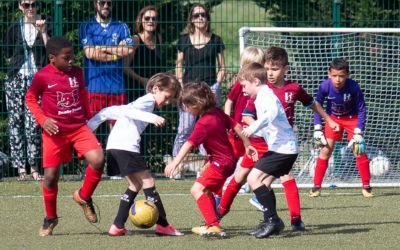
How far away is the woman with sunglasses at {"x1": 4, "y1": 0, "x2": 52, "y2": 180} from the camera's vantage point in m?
12.5

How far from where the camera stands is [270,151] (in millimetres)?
8359

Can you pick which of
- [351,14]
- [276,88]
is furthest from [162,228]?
[351,14]

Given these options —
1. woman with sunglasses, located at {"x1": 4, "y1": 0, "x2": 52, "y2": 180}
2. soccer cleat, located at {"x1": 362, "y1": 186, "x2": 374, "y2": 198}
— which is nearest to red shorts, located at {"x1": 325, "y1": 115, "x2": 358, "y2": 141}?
soccer cleat, located at {"x1": 362, "y1": 186, "x2": 374, "y2": 198}

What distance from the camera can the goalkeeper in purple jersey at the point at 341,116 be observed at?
11.1m

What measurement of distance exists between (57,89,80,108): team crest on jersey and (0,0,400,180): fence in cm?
402

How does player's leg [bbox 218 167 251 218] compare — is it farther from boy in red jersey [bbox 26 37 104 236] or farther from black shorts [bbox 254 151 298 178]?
boy in red jersey [bbox 26 37 104 236]

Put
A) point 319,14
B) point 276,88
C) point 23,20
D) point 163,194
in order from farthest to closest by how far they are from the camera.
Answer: point 319,14 → point 23,20 → point 163,194 → point 276,88

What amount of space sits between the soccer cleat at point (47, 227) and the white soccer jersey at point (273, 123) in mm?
1911

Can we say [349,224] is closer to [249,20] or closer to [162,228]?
[162,228]

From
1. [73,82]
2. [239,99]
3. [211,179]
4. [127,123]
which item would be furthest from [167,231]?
[239,99]

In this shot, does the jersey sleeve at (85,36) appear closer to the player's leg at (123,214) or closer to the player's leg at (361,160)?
the player's leg at (361,160)

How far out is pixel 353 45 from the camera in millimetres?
12617

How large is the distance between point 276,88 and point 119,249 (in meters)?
2.33

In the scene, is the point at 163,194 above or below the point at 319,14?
below
